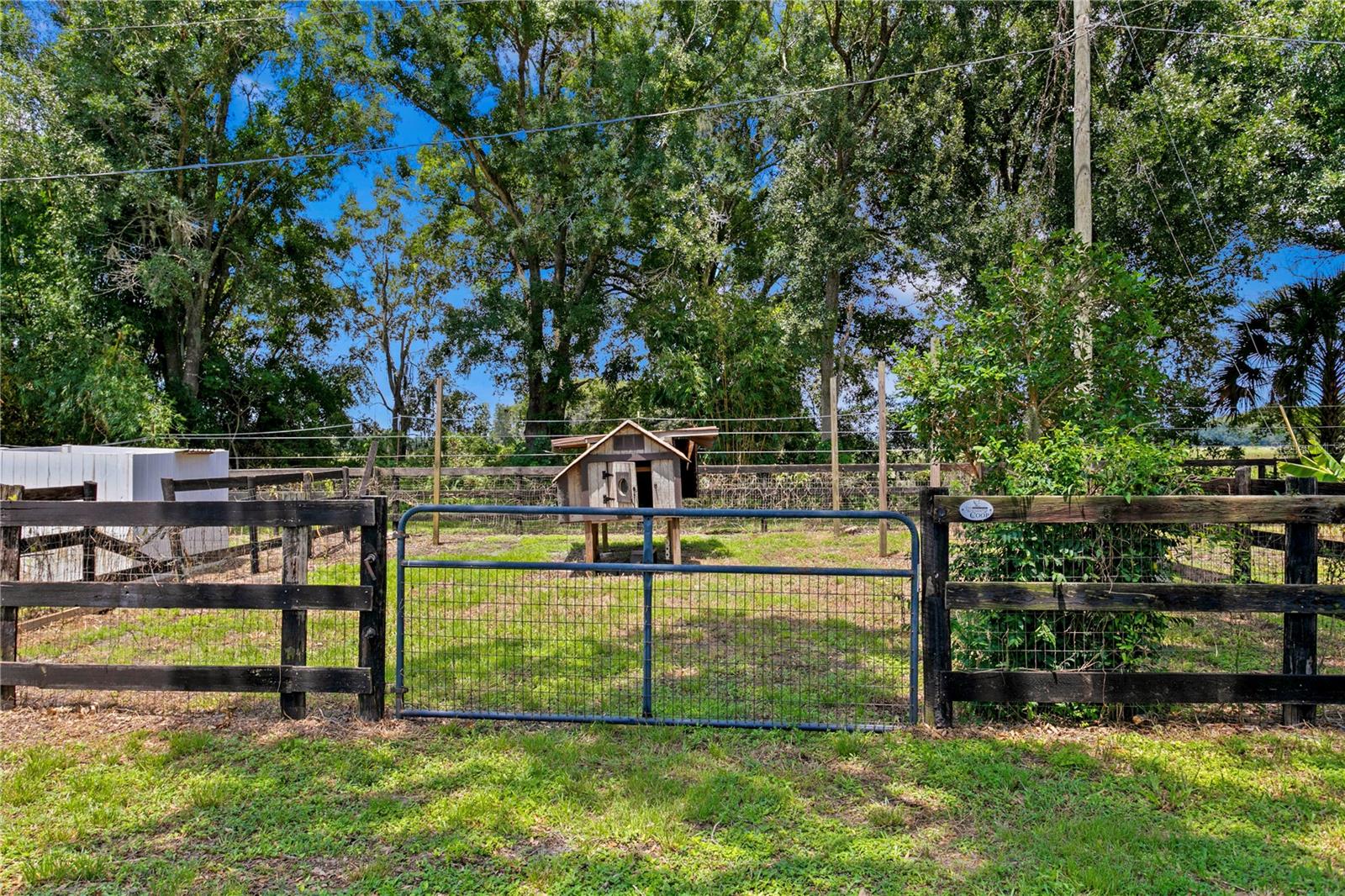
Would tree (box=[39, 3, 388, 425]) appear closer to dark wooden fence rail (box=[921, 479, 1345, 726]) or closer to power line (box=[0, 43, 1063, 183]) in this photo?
power line (box=[0, 43, 1063, 183])

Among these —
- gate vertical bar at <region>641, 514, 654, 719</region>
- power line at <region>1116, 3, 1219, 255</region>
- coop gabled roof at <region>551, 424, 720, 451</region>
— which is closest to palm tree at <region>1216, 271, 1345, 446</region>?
power line at <region>1116, 3, 1219, 255</region>

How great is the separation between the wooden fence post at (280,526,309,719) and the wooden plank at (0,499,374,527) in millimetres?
135

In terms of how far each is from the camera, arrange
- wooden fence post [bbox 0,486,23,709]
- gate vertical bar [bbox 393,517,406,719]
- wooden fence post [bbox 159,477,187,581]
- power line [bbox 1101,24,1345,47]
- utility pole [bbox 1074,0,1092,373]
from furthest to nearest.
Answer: power line [bbox 1101,24,1345,47], utility pole [bbox 1074,0,1092,373], wooden fence post [bbox 159,477,187,581], wooden fence post [bbox 0,486,23,709], gate vertical bar [bbox 393,517,406,719]

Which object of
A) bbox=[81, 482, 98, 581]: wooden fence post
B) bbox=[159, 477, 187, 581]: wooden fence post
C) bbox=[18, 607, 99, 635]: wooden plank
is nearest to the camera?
bbox=[18, 607, 99, 635]: wooden plank

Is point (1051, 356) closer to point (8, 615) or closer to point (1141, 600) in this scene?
point (1141, 600)

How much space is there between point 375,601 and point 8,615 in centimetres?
233

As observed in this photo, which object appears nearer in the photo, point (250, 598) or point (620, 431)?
point (250, 598)

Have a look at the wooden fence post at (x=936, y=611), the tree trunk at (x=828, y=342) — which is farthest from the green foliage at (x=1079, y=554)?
the tree trunk at (x=828, y=342)

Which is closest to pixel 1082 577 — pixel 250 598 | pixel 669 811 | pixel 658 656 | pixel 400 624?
pixel 669 811

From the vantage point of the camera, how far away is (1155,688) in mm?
3732

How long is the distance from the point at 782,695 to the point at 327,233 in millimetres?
23292

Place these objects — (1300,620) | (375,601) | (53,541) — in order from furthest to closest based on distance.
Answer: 1. (53,541)
2. (375,601)
3. (1300,620)

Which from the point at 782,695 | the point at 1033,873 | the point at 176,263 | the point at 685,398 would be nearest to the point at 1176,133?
the point at 685,398

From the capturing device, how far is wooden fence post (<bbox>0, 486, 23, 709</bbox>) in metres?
4.22
